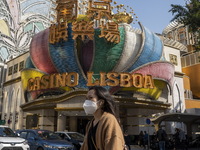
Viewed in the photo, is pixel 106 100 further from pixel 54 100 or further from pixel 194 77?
pixel 194 77

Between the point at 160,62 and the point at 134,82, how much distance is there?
4637 millimetres

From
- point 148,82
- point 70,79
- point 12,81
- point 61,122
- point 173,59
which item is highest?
point 173,59

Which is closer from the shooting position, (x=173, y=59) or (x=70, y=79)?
(x=70, y=79)

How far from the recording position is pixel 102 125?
270 cm

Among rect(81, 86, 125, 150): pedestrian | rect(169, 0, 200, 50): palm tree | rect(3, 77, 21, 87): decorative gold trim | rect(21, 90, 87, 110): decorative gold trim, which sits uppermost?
rect(169, 0, 200, 50): palm tree

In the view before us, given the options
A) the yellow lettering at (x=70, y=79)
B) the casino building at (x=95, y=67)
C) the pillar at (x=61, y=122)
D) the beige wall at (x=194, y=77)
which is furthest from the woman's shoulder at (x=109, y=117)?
the beige wall at (x=194, y=77)

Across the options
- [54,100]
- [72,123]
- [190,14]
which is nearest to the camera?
[190,14]

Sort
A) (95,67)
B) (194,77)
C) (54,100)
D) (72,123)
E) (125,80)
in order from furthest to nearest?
(194,77) < (72,123) < (95,67) < (54,100) < (125,80)

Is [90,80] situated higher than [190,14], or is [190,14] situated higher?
[190,14]

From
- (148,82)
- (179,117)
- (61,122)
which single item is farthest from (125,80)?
(61,122)

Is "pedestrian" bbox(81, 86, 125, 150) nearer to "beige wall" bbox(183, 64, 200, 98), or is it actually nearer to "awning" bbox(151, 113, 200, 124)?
"awning" bbox(151, 113, 200, 124)

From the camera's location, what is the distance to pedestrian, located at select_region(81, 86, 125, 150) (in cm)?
254

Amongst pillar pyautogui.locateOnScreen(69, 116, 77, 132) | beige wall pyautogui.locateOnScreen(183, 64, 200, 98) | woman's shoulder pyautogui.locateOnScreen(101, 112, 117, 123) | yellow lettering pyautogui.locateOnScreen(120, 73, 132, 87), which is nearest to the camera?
woman's shoulder pyautogui.locateOnScreen(101, 112, 117, 123)

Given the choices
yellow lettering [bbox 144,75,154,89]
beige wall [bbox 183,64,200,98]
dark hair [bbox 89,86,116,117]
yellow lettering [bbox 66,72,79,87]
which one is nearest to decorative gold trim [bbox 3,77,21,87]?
yellow lettering [bbox 66,72,79,87]
